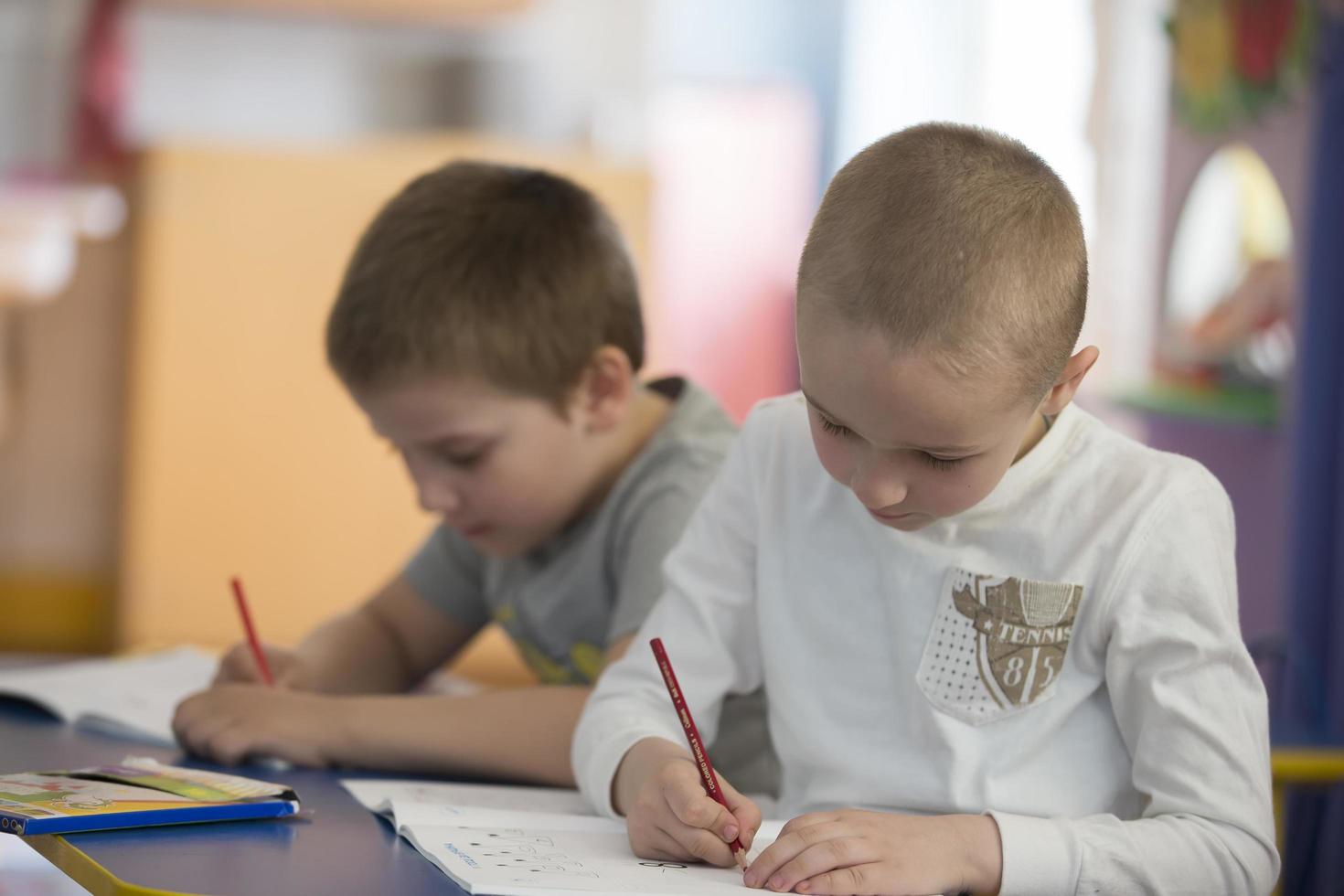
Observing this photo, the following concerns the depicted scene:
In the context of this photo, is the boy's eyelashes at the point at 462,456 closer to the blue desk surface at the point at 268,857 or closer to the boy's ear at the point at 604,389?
the boy's ear at the point at 604,389

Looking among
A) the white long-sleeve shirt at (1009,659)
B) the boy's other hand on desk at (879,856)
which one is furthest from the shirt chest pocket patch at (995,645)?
the boy's other hand on desk at (879,856)

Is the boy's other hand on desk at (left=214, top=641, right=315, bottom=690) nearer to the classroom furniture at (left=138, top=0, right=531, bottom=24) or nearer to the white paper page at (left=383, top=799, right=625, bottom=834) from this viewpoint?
the white paper page at (left=383, top=799, right=625, bottom=834)

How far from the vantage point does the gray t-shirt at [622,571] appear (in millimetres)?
1089

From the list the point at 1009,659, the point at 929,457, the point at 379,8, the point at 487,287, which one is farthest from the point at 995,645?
the point at 379,8

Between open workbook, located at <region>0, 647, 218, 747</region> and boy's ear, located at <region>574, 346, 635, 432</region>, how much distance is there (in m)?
0.35

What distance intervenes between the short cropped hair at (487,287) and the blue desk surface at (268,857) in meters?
0.36

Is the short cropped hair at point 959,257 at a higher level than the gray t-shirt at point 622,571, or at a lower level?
higher

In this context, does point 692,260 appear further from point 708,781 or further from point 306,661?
point 708,781

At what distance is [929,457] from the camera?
76 cm

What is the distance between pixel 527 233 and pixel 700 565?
353 mm

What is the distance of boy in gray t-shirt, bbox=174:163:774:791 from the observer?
1.01 m

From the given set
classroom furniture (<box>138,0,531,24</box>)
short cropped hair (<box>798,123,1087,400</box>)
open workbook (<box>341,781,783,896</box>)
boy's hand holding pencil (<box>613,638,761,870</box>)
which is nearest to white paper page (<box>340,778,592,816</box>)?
open workbook (<box>341,781,783,896</box>)

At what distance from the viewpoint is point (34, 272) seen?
298 centimetres

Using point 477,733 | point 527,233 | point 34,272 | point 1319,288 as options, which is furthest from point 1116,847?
point 34,272
